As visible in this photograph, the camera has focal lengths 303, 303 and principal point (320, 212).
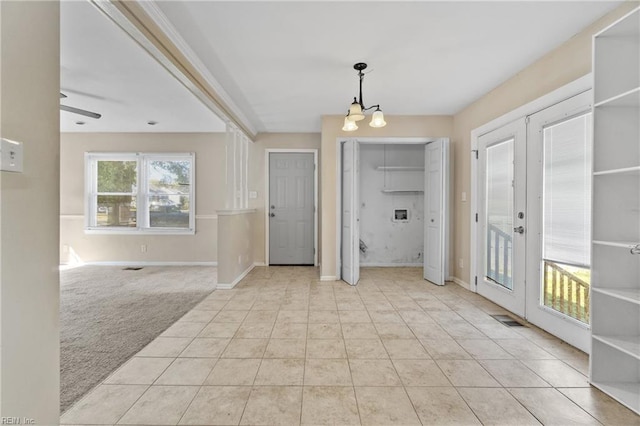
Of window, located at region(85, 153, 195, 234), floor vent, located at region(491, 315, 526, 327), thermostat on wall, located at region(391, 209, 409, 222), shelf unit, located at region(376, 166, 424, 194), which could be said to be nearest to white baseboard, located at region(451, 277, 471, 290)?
floor vent, located at region(491, 315, 526, 327)

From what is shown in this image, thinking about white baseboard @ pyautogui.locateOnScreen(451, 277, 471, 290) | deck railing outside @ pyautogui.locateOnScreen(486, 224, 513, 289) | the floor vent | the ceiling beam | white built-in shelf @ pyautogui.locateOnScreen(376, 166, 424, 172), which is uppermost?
the ceiling beam

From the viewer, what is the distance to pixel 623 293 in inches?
71.6

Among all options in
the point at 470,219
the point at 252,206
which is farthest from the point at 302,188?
the point at 470,219

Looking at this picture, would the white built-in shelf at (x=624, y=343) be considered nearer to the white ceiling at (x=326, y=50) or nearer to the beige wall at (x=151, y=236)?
the white ceiling at (x=326, y=50)

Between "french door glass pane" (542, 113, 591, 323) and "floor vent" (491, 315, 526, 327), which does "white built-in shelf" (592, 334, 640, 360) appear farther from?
"floor vent" (491, 315, 526, 327)

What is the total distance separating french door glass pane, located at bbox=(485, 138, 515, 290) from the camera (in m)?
3.36

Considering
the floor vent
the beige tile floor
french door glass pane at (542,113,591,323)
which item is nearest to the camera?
the beige tile floor

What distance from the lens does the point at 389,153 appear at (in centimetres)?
579

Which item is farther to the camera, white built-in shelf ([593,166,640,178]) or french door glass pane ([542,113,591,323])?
french door glass pane ([542,113,591,323])

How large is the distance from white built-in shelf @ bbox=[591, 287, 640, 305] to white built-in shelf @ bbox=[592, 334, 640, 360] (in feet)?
0.93

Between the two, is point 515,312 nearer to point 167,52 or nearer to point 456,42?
point 456,42

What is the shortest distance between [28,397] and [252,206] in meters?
4.69

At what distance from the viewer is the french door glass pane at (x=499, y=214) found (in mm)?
3363

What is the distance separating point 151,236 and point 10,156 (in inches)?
207
